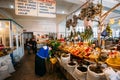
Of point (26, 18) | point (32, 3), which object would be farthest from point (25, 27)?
point (32, 3)

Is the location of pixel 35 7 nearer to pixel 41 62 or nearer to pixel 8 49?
pixel 8 49

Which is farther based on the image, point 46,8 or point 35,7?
point 46,8

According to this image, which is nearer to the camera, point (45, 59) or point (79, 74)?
point (79, 74)

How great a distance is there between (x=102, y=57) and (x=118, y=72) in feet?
2.08

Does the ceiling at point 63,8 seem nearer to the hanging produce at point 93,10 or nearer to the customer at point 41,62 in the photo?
the hanging produce at point 93,10

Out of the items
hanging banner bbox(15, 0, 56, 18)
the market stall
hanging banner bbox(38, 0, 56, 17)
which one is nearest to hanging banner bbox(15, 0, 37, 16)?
hanging banner bbox(15, 0, 56, 18)

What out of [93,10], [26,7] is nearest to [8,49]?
[26,7]

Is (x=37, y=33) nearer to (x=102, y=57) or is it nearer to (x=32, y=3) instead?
(x=32, y=3)

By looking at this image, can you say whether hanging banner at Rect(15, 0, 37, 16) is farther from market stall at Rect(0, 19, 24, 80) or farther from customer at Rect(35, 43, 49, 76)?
customer at Rect(35, 43, 49, 76)

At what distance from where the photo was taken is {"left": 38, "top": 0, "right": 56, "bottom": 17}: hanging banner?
5.00 m

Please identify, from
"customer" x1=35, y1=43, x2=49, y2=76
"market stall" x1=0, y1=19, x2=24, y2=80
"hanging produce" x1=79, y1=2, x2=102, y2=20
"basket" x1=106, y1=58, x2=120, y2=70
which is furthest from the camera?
"customer" x1=35, y1=43, x2=49, y2=76

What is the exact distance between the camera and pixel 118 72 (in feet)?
5.80

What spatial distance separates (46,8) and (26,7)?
891 mm

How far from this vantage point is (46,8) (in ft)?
16.8
